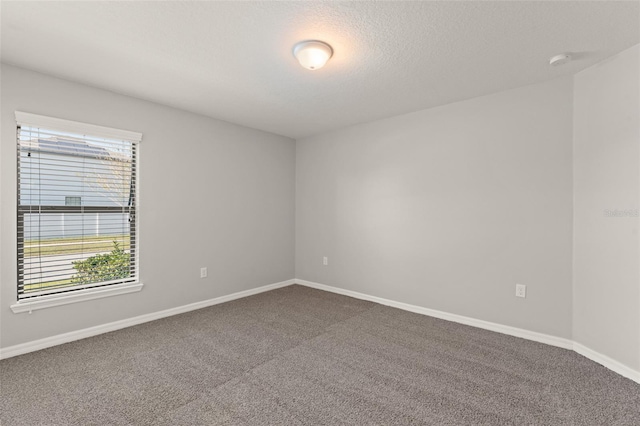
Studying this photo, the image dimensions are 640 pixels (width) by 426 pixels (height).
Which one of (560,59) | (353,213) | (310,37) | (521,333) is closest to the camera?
(310,37)

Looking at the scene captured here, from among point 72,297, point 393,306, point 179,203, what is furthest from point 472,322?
point 72,297

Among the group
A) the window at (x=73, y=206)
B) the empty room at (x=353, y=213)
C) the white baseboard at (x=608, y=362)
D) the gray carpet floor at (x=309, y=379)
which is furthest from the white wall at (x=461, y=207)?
the window at (x=73, y=206)

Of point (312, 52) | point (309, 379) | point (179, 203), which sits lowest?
point (309, 379)

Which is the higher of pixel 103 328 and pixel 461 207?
pixel 461 207

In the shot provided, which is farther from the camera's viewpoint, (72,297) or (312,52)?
(72,297)

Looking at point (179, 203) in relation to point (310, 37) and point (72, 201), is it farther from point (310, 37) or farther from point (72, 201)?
point (310, 37)

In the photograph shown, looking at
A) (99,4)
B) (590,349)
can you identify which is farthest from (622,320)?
(99,4)

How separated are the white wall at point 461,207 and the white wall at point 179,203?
0.81 meters

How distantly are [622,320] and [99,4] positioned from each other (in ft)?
13.7

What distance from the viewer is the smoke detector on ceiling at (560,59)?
93.1 inches

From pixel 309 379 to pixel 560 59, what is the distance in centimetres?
312

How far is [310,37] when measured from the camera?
213 cm

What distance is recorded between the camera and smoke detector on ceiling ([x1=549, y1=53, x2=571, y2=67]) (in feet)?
7.76

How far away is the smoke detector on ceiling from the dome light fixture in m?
1.77
